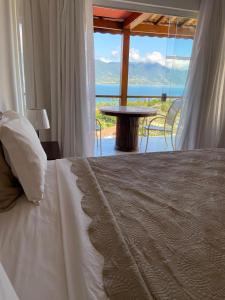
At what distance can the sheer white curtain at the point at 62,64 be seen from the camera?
2818 millimetres

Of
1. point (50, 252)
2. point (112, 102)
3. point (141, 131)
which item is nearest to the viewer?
point (50, 252)

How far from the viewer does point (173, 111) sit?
12.9 feet

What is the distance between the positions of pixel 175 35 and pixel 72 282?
383 centimetres

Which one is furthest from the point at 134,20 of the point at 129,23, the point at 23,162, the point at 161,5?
the point at 23,162

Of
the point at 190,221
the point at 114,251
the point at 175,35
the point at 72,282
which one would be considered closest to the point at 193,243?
the point at 190,221

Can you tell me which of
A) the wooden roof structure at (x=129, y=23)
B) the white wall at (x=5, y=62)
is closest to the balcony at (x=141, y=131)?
the wooden roof structure at (x=129, y=23)

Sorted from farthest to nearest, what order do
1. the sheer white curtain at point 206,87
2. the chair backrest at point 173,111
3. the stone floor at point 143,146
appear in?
the stone floor at point 143,146, the chair backrest at point 173,111, the sheer white curtain at point 206,87

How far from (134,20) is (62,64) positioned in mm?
2395

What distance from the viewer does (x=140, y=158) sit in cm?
192

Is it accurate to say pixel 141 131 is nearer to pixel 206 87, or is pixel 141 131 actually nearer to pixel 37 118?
pixel 206 87

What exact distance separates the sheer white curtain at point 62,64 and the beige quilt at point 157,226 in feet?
4.73

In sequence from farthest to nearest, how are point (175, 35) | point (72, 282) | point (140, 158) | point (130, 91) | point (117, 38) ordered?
1. point (130, 91)
2. point (117, 38)
3. point (175, 35)
4. point (140, 158)
5. point (72, 282)

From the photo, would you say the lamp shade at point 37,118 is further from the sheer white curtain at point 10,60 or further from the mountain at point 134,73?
the mountain at point 134,73

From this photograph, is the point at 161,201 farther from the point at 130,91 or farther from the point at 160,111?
the point at 130,91
